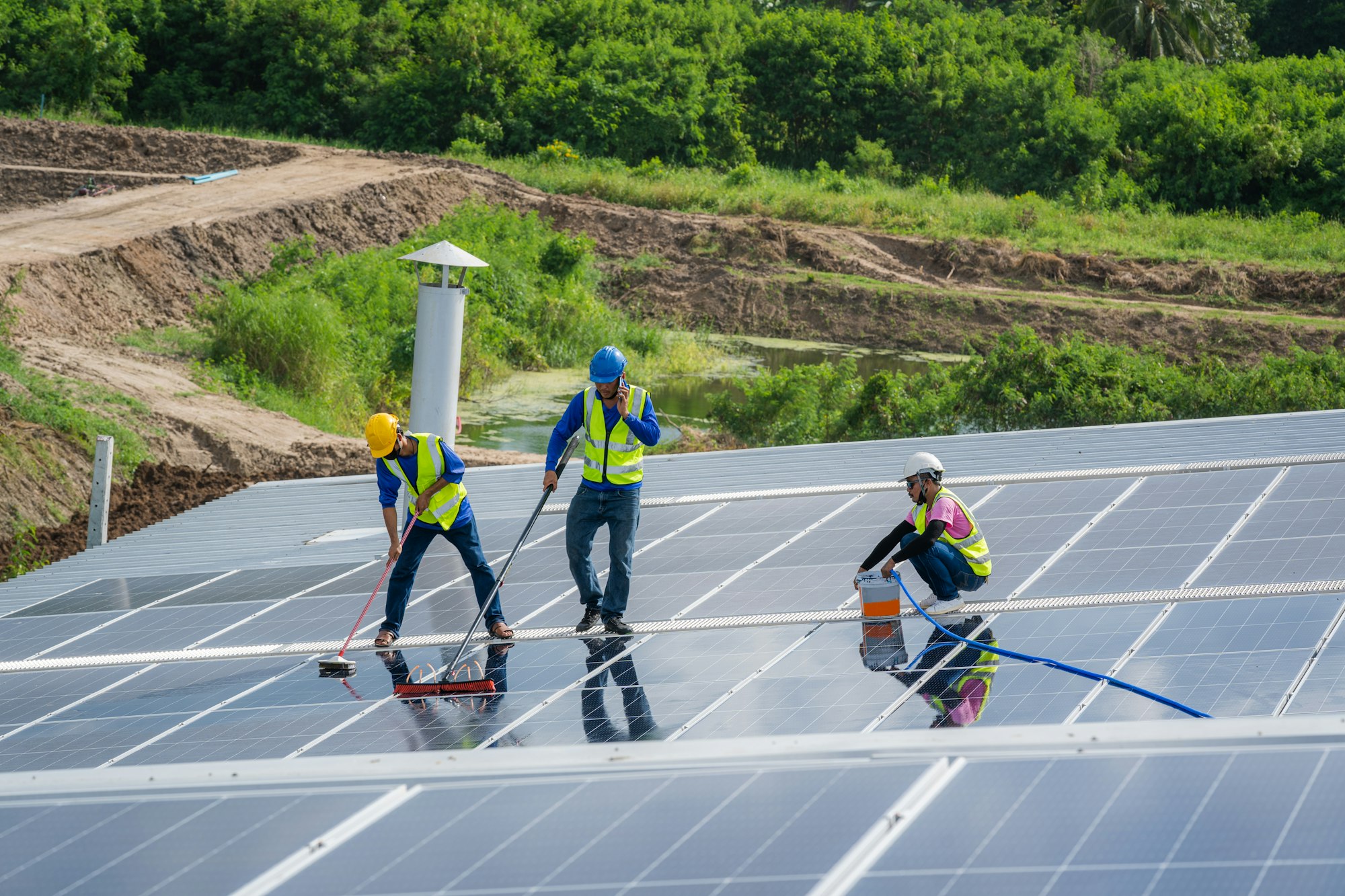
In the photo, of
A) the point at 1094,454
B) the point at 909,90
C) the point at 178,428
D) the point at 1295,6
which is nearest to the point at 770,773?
the point at 1094,454

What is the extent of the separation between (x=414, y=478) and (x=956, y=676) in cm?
454

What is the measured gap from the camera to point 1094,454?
571 inches

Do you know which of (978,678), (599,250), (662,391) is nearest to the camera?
(978,678)

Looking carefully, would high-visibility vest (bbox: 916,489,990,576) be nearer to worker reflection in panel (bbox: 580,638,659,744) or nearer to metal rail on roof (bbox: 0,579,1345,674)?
metal rail on roof (bbox: 0,579,1345,674)

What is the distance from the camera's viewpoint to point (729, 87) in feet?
202

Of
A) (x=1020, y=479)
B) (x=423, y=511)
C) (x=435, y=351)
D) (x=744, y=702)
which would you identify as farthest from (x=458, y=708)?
(x=435, y=351)

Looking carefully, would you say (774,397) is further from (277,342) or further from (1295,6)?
(1295,6)

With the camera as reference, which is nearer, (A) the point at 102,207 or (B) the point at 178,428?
(B) the point at 178,428

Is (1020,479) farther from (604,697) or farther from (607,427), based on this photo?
(604,697)

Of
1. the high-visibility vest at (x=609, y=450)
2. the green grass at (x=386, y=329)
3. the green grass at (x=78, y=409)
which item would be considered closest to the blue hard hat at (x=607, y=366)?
the high-visibility vest at (x=609, y=450)

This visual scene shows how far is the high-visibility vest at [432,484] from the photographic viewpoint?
965 cm

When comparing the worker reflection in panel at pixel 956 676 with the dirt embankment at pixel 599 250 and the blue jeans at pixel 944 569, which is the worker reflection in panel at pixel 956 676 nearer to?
the blue jeans at pixel 944 569

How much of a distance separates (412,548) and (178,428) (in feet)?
54.5

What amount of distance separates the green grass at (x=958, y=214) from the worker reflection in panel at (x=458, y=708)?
40.6 m
